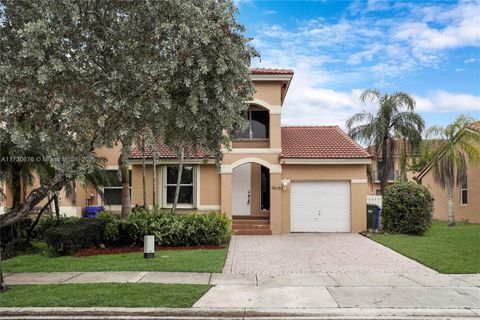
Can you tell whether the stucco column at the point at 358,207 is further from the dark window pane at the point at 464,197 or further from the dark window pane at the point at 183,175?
the dark window pane at the point at 464,197

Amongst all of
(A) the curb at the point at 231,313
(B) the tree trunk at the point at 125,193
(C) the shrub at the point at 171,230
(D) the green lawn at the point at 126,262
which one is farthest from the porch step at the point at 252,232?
(A) the curb at the point at 231,313

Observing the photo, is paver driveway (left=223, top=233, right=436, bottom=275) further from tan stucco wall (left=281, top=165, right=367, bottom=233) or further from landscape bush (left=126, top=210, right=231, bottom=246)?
tan stucco wall (left=281, top=165, right=367, bottom=233)

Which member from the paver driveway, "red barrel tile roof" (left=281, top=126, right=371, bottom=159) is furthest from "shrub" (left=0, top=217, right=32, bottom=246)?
"red barrel tile roof" (left=281, top=126, right=371, bottom=159)

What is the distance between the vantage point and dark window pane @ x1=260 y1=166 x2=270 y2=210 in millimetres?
20062

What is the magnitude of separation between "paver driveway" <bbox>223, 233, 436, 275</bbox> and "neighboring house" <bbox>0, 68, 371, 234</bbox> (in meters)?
1.48

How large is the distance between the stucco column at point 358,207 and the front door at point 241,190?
4.58 metres

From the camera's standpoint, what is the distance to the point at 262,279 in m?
9.50

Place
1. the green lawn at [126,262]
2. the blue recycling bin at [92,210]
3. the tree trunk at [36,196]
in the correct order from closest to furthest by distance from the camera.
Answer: the tree trunk at [36,196] → the green lawn at [126,262] → the blue recycling bin at [92,210]

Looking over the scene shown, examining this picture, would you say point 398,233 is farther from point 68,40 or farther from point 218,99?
point 68,40

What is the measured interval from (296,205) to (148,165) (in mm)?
6604

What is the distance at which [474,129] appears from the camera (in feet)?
72.9

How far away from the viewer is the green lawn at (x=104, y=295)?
7.36 m

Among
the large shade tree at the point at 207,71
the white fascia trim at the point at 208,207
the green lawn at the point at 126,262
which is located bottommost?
the green lawn at the point at 126,262

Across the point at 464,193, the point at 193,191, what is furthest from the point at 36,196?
the point at 464,193
